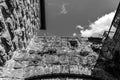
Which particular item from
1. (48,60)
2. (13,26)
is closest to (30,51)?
(48,60)

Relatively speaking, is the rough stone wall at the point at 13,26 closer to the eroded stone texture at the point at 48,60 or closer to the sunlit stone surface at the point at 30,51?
the sunlit stone surface at the point at 30,51

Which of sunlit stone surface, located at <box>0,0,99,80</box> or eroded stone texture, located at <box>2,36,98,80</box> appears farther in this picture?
eroded stone texture, located at <box>2,36,98,80</box>

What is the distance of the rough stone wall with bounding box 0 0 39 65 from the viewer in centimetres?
245

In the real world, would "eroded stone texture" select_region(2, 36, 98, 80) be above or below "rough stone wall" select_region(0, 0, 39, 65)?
below

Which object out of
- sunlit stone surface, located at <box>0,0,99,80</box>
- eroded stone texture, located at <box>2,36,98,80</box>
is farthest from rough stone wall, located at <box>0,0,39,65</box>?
eroded stone texture, located at <box>2,36,98,80</box>

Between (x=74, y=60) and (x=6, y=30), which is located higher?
(x=6, y=30)

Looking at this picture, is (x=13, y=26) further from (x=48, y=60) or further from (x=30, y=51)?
(x=48, y=60)

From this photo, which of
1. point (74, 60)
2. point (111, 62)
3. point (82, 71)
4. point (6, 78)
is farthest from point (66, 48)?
point (6, 78)

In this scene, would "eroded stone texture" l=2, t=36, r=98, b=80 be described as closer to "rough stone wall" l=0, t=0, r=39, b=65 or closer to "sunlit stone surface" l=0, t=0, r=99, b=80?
"sunlit stone surface" l=0, t=0, r=99, b=80

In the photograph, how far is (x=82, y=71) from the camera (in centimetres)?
313

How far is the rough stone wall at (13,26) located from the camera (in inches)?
96.5

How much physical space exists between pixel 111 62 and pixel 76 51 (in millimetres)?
989

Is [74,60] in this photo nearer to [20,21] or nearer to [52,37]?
[52,37]

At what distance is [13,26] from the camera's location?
290cm
